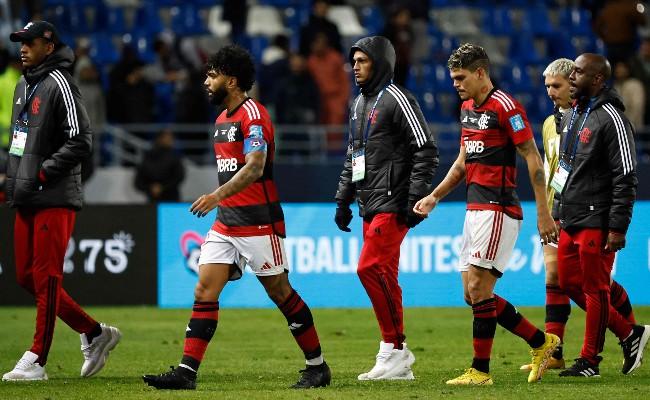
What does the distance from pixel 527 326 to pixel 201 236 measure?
22.8ft

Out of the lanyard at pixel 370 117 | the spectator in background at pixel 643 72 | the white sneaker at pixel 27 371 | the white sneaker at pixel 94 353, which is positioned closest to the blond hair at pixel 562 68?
the lanyard at pixel 370 117

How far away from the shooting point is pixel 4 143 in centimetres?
1806

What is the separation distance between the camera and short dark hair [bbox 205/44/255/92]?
28.9ft

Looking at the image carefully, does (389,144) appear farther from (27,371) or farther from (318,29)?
(318,29)

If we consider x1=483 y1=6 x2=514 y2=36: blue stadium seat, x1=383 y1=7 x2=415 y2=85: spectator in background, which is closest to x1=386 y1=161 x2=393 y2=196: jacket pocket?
x1=383 y1=7 x2=415 y2=85: spectator in background

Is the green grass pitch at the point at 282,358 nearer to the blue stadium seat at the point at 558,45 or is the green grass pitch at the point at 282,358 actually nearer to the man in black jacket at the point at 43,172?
the man in black jacket at the point at 43,172

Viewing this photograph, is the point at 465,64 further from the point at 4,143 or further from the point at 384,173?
the point at 4,143

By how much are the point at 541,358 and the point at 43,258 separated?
3482 millimetres

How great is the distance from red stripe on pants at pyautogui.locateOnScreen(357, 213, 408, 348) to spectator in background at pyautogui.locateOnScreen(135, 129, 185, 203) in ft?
30.2

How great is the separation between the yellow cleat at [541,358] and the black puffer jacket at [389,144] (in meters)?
1.33

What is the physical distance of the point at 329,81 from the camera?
19.3m

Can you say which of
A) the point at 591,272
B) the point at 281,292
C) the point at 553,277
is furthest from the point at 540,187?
the point at 281,292

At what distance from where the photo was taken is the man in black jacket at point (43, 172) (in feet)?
30.3

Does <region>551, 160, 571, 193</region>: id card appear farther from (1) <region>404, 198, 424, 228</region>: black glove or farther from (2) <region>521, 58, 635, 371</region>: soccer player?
(1) <region>404, 198, 424, 228</region>: black glove
